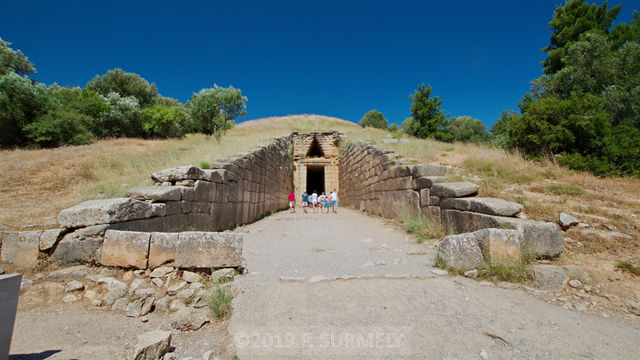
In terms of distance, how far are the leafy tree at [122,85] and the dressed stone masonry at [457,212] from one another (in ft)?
75.4

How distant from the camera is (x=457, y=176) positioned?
6.26 meters

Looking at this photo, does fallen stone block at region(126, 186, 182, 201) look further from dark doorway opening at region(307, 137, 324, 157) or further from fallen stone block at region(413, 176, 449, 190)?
dark doorway opening at region(307, 137, 324, 157)

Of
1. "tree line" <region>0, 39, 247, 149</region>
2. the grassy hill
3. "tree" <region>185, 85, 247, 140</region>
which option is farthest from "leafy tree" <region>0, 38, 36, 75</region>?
the grassy hill

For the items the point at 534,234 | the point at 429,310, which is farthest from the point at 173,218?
the point at 534,234

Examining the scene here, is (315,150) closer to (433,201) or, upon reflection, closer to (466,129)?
(433,201)

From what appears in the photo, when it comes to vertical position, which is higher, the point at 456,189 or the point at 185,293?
the point at 456,189

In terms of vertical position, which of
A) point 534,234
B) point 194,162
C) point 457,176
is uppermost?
point 194,162

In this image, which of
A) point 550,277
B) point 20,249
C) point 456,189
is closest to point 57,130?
point 20,249

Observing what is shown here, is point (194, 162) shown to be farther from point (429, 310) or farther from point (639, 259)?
point (639, 259)

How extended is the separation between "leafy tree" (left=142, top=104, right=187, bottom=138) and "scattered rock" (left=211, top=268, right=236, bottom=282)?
17.0 meters

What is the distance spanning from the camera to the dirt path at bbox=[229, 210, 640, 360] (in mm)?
1998

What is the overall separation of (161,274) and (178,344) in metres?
1.12

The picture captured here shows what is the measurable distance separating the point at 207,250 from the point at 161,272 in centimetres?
54

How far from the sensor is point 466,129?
105 ft
